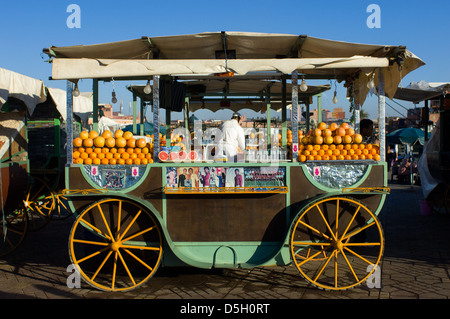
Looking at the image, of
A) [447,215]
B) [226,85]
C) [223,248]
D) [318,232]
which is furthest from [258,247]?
[447,215]

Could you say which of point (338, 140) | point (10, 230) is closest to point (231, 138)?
point (338, 140)

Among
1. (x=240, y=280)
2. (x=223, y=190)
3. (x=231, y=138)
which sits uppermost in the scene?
(x=231, y=138)

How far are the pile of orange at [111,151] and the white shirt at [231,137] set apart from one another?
1512 millimetres

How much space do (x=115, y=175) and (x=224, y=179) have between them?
1191mm

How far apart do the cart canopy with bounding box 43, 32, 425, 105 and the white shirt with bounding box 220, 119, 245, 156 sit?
1018mm

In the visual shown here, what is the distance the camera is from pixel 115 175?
4352mm

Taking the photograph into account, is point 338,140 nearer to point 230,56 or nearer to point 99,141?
point 230,56

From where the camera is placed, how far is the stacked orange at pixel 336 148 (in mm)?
4387

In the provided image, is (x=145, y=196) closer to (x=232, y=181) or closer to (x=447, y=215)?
(x=232, y=181)

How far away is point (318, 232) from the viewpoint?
424cm

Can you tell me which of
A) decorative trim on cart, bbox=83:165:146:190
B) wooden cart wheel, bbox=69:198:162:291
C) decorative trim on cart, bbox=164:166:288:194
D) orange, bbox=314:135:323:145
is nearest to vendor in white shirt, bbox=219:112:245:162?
decorative trim on cart, bbox=164:166:288:194

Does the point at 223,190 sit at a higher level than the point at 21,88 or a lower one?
lower

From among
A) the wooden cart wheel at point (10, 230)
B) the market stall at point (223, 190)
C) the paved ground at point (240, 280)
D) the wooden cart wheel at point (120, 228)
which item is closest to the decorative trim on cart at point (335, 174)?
the market stall at point (223, 190)

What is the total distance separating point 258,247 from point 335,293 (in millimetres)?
936
